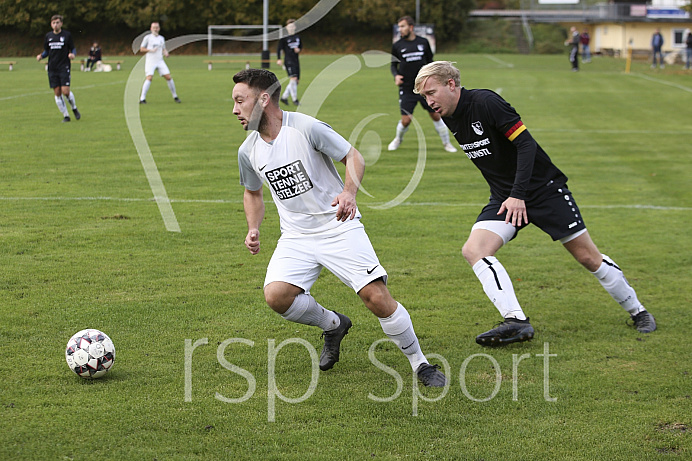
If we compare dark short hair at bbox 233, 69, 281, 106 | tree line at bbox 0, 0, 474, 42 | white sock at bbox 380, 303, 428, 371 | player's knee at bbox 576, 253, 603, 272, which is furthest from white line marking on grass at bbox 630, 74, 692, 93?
dark short hair at bbox 233, 69, 281, 106

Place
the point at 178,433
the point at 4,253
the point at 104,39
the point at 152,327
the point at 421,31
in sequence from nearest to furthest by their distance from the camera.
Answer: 1. the point at 178,433
2. the point at 152,327
3. the point at 4,253
4. the point at 104,39
5. the point at 421,31

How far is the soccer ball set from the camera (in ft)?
15.9

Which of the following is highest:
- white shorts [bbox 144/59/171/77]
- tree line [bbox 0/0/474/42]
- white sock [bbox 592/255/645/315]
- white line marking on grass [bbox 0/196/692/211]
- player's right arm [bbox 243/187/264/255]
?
tree line [bbox 0/0/474/42]

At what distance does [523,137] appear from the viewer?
18.2 ft

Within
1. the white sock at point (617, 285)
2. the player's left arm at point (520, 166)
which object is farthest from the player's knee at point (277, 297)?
the white sock at point (617, 285)

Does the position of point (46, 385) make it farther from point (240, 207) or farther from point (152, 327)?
point (240, 207)

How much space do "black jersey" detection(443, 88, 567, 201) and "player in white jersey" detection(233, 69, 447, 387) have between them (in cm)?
119

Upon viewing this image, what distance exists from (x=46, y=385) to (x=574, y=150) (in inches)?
500

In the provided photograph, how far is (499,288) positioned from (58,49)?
15.0 m

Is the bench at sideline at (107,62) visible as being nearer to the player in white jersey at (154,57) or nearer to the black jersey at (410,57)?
the player in white jersey at (154,57)

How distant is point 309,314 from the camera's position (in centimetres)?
523

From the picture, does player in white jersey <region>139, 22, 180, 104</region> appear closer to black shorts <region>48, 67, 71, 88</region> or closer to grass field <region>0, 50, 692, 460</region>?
black shorts <region>48, 67, 71, 88</region>

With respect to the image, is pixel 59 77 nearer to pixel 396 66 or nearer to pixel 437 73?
pixel 396 66

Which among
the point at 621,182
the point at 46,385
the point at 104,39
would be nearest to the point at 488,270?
the point at 46,385
